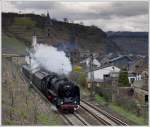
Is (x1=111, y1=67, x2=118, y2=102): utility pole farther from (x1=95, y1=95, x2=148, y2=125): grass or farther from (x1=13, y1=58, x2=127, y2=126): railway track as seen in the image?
(x1=13, y1=58, x2=127, y2=126): railway track

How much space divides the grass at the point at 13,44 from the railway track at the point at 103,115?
1.55 meters

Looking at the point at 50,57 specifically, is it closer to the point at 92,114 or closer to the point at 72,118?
the point at 72,118

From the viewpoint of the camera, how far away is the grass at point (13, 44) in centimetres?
782

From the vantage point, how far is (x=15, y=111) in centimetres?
777

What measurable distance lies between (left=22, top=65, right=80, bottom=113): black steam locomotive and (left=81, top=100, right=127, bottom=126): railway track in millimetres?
485

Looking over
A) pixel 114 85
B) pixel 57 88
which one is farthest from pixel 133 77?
pixel 57 88

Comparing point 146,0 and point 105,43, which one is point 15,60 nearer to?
point 105,43

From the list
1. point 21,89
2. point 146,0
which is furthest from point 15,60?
point 146,0

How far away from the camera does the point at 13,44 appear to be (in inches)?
312

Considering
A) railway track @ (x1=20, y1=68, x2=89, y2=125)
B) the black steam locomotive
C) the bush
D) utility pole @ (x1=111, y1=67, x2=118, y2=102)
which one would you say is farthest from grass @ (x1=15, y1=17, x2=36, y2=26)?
the bush

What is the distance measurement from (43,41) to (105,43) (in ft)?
3.48

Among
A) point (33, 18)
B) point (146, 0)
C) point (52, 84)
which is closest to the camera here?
point (146, 0)

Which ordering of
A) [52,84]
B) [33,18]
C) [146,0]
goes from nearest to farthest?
[146,0], [33,18], [52,84]

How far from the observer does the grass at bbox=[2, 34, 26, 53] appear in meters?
7.82
